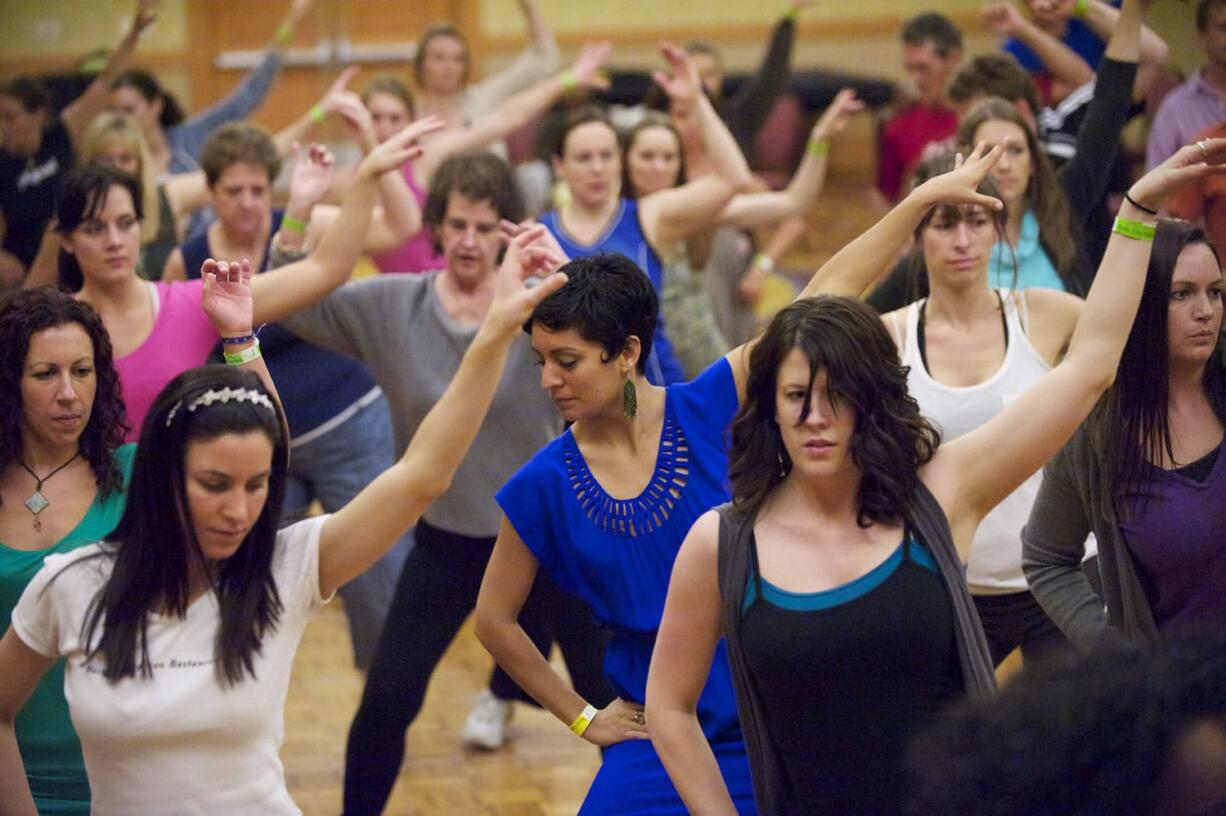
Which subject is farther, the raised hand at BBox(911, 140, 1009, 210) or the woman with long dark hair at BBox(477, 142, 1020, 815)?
the woman with long dark hair at BBox(477, 142, 1020, 815)

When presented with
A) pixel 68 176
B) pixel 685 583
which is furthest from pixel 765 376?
pixel 68 176

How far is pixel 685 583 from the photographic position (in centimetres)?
216

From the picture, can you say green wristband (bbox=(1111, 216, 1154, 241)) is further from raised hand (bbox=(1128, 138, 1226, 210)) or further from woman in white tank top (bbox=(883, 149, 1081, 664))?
woman in white tank top (bbox=(883, 149, 1081, 664))

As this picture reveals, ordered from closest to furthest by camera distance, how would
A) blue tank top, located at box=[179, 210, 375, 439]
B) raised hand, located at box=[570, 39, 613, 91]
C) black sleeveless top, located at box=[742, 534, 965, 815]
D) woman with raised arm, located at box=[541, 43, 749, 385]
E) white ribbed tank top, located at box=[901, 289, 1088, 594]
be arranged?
black sleeveless top, located at box=[742, 534, 965, 815] → white ribbed tank top, located at box=[901, 289, 1088, 594] → blue tank top, located at box=[179, 210, 375, 439] → woman with raised arm, located at box=[541, 43, 749, 385] → raised hand, located at box=[570, 39, 613, 91]

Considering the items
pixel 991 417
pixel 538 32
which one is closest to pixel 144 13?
pixel 538 32

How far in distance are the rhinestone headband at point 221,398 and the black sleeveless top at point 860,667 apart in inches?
28.3

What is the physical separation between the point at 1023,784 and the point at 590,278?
4.93ft

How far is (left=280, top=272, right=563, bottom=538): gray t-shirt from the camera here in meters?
3.48

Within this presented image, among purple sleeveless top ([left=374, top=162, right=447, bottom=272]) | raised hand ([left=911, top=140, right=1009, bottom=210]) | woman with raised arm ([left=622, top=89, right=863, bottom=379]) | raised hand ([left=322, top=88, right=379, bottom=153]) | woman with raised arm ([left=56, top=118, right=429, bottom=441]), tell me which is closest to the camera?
raised hand ([left=911, top=140, right=1009, bottom=210])

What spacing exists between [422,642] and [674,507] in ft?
3.45

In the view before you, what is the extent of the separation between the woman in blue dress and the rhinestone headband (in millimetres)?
531

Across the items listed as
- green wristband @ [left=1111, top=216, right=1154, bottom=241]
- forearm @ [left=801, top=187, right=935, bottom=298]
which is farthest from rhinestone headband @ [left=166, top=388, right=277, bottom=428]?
green wristband @ [left=1111, top=216, right=1154, bottom=241]

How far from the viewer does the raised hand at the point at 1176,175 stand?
7.60 feet

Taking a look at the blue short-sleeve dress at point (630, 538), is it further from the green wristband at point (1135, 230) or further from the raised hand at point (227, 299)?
the green wristband at point (1135, 230)
